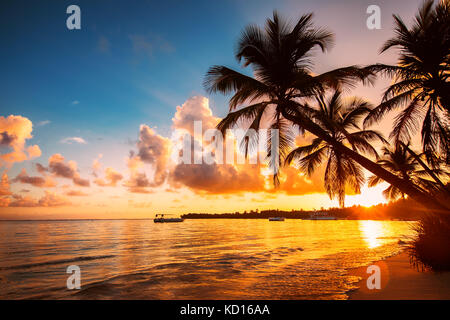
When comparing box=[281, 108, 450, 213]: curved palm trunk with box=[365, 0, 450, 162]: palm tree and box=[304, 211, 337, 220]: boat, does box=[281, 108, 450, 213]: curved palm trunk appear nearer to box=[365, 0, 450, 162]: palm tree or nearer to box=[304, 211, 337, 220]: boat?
box=[365, 0, 450, 162]: palm tree

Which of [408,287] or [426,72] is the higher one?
[426,72]

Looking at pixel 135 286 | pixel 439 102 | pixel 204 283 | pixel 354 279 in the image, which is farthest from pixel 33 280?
pixel 439 102

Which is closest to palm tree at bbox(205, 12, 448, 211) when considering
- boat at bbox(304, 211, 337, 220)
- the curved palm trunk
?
the curved palm trunk

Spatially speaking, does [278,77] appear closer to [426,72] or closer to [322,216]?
[426,72]

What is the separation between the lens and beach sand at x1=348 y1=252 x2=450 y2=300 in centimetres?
546

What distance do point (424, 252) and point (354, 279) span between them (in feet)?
7.58

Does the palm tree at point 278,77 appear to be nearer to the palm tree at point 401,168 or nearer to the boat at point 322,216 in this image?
the palm tree at point 401,168

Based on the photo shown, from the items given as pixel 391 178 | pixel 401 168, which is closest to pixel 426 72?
pixel 391 178

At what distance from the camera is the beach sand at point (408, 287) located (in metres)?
5.46

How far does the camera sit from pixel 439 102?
9.28 metres

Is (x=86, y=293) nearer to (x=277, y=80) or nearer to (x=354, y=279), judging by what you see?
(x=354, y=279)

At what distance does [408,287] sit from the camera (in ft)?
20.3
